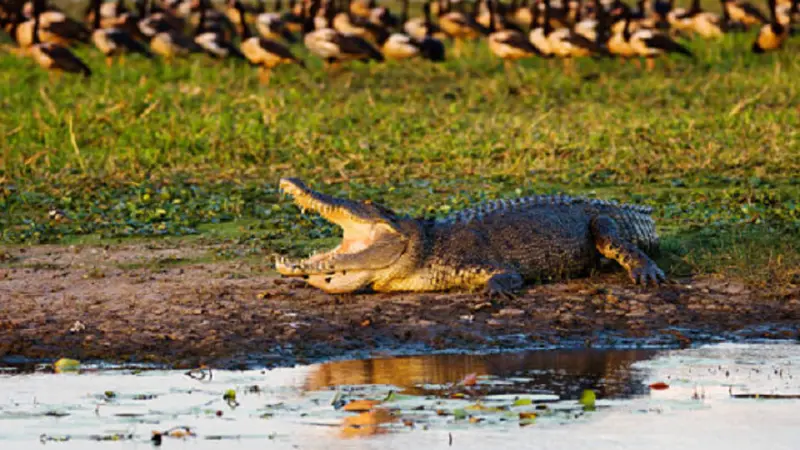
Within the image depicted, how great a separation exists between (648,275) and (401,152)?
4.66 metres

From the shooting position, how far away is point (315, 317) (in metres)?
8.41

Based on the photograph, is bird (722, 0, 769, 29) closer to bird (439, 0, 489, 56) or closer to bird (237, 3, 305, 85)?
bird (439, 0, 489, 56)

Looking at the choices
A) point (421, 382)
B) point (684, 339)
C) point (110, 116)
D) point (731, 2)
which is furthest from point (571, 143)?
point (731, 2)

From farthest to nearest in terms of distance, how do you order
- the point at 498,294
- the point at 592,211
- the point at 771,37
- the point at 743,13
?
1. the point at 743,13
2. the point at 771,37
3. the point at 592,211
4. the point at 498,294

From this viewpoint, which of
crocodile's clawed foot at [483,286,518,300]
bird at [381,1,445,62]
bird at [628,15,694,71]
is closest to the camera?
crocodile's clawed foot at [483,286,518,300]

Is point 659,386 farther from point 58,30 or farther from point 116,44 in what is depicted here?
point 58,30

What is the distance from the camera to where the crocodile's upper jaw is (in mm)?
8922

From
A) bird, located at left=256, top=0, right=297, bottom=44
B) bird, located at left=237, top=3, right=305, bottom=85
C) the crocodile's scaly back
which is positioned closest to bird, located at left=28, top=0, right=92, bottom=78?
bird, located at left=237, top=3, right=305, bottom=85

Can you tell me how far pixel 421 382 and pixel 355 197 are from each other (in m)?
4.97

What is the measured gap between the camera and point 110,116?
14.8 m

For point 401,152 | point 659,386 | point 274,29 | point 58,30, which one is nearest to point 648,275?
point 659,386

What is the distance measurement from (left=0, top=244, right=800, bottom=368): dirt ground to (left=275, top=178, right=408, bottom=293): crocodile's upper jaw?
0.11 metres

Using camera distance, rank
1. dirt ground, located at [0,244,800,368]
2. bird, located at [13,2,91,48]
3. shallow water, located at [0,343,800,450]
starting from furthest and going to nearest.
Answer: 1. bird, located at [13,2,91,48]
2. dirt ground, located at [0,244,800,368]
3. shallow water, located at [0,343,800,450]

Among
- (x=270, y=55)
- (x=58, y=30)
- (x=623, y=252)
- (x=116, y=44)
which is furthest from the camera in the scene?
(x=58, y=30)
